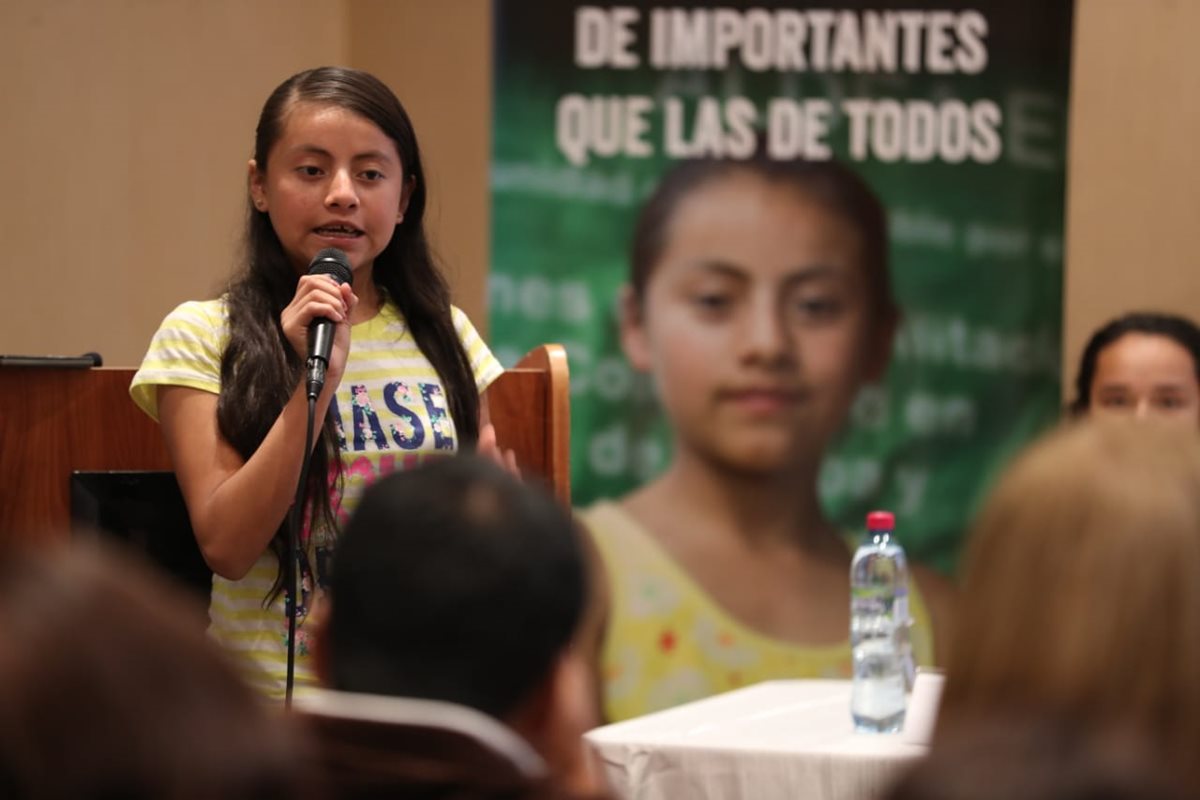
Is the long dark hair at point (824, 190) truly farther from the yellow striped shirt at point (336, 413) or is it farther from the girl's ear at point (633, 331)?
the yellow striped shirt at point (336, 413)

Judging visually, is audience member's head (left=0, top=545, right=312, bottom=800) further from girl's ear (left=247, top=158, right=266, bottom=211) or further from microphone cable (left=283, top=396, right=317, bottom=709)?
girl's ear (left=247, top=158, right=266, bottom=211)

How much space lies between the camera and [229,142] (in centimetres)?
416

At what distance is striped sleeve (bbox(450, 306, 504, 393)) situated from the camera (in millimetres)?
2268

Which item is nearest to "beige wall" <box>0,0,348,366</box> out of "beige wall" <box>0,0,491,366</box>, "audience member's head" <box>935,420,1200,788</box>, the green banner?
"beige wall" <box>0,0,491,366</box>

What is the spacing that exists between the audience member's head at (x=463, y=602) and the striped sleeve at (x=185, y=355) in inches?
38.7

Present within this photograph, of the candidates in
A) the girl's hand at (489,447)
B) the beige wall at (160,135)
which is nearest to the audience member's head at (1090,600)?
the girl's hand at (489,447)

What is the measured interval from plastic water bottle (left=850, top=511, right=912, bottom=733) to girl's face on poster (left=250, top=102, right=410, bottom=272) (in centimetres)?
104

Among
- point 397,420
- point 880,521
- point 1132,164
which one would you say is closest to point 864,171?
point 1132,164

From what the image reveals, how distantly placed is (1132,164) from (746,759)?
253cm

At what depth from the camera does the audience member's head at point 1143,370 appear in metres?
3.34

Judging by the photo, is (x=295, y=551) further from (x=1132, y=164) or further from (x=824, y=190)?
(x=1132, y=164)

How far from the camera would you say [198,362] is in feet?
6.74

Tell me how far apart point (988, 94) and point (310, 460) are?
266 cm

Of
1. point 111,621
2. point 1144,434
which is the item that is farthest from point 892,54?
point 111,621
